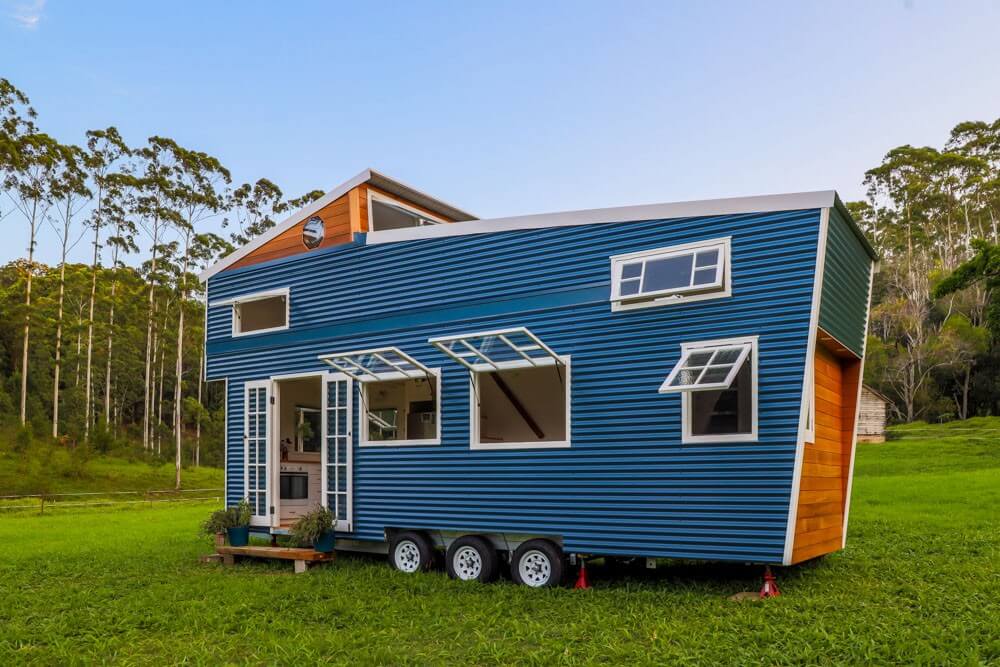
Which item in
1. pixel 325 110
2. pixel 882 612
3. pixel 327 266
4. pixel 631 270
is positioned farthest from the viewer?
pixel 325 110

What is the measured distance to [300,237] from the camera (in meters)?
12.2

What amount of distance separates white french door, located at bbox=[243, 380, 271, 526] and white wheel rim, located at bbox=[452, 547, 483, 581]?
3455 mm

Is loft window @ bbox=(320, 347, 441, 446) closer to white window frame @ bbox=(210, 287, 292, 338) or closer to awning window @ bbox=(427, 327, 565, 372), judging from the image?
awning window @ bbox=(427, 327, 565, 372)

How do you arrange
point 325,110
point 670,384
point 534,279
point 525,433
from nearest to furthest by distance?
1. point 670,384
2. point 534,279
3. point 525,433
4. point 325,110

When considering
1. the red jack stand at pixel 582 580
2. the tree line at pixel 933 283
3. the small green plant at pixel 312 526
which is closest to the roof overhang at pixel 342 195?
the small green plant at pixel 312 526

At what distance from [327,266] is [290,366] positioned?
5.12ft

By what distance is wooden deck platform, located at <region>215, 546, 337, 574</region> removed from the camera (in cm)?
1073

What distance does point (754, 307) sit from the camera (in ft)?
27.1

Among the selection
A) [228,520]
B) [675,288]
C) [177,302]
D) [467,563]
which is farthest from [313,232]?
[177,302]

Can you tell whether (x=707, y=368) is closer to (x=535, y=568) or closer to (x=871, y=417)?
(x=535, y=568)

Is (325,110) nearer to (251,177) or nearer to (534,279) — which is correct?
(534,279)

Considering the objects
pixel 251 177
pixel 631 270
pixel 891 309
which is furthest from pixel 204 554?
pixel 891 309

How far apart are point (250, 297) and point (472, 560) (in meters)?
5.48

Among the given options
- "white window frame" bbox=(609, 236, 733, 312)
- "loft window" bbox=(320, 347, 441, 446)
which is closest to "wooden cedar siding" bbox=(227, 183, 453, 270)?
"loft window" bbox=(320, 347, 441, 446)
